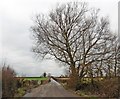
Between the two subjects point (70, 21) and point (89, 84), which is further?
point (70, 21)

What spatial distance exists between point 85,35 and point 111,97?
49.1 feet

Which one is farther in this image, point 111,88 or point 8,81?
point 111,88

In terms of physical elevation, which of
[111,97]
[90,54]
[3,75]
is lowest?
[111,97]

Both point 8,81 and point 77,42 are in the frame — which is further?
point 77,42

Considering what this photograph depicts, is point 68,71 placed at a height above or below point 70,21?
below

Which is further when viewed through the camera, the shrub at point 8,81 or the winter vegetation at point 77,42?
the winter vegetation at point 77,42

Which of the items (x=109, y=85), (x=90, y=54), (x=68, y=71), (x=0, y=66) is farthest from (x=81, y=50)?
(x=0, y=66)

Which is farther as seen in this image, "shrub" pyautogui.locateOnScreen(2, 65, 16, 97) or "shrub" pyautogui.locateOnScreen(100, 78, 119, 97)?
"shrub" pyautogui.locateOnScreen(100, 78, 119, 97)

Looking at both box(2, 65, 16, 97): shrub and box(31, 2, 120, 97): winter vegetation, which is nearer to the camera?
box(2, 65, 16, 97): shrub

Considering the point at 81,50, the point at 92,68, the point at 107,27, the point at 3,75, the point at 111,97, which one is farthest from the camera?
the point at 107,27

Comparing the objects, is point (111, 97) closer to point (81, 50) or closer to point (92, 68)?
point (92, 68)

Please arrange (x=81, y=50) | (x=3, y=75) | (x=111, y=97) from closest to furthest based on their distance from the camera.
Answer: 1. (x=3, y=75)
2. (x=111, y=97)
3. (x=81, y=50)

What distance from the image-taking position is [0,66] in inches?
730

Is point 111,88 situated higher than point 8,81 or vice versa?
point 8,81
